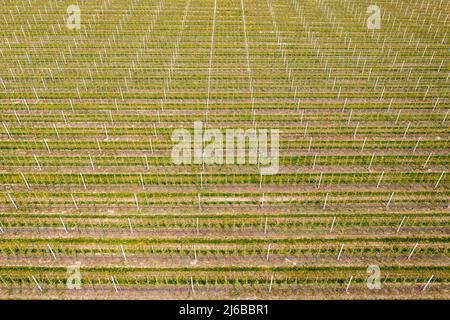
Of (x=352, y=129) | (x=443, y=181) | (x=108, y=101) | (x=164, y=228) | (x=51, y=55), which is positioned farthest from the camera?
(x=51, y=55)

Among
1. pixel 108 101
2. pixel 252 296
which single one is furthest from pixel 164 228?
pixel 108 101

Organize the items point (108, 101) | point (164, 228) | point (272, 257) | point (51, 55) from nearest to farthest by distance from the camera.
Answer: point (272, 257) → point (164, 228) → point (108, 101) → point (51, 55)

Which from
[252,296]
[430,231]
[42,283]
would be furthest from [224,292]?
[430,231]

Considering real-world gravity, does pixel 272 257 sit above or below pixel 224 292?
above
